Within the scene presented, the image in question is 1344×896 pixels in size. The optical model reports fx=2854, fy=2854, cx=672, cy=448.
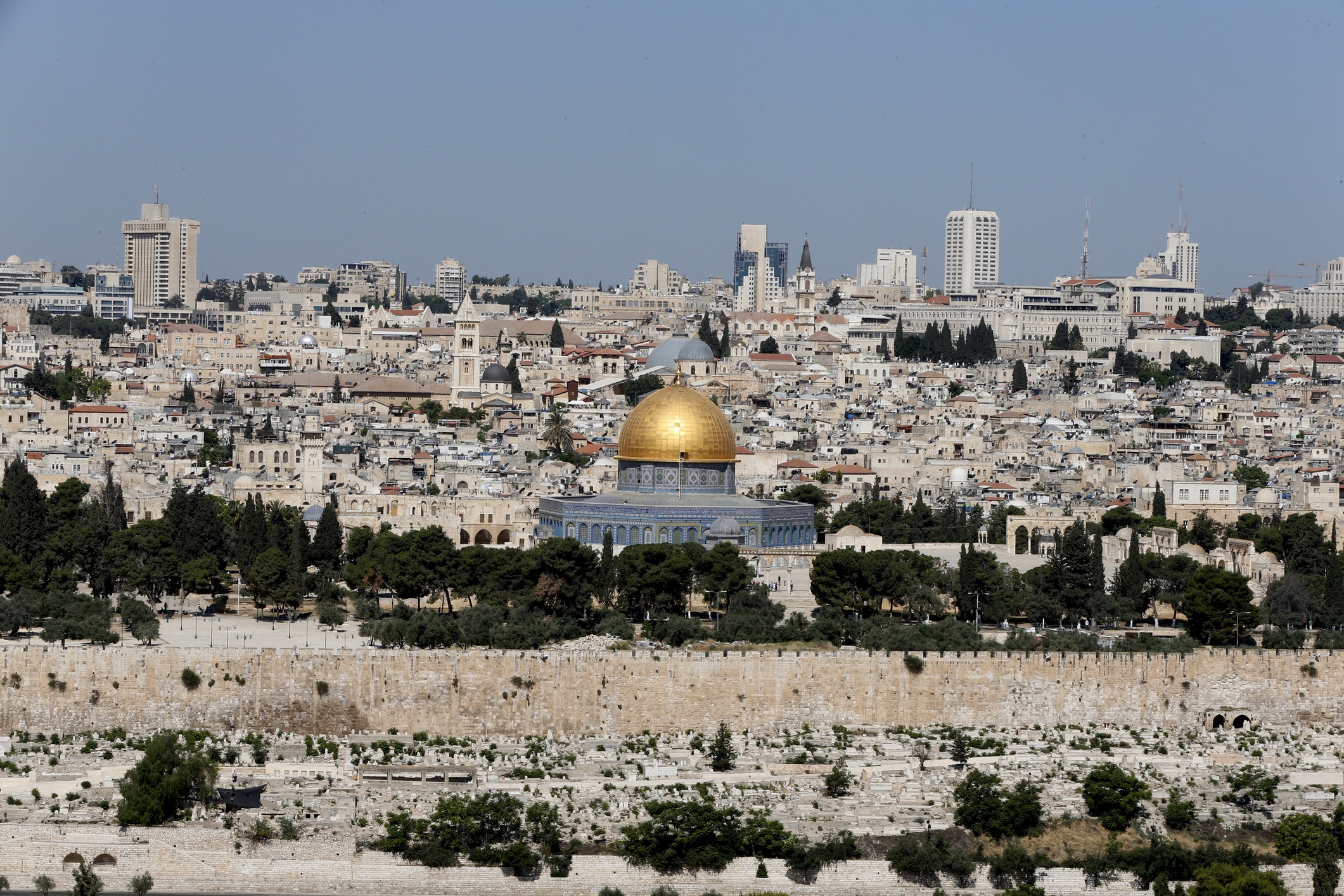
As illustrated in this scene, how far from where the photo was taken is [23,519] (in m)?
43.5

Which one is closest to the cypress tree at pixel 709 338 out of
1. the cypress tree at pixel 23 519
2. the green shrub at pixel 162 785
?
the cypress tree at pixel 23 519

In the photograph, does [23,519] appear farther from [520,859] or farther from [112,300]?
[112,300]

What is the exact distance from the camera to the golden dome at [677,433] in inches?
1927

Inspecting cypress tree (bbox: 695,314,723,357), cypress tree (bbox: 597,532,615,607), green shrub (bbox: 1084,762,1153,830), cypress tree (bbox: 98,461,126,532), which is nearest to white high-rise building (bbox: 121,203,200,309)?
cypress tree (bbox: 695,314,723,357)

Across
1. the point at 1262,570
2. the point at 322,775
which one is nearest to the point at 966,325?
the point at 1262,570

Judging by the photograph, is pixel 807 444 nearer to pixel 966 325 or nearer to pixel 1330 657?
pixel 1330 657

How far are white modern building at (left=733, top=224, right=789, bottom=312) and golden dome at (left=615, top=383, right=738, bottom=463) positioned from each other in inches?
2916

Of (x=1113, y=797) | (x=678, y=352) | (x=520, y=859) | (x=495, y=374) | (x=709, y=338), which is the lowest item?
(x=520, y=859)

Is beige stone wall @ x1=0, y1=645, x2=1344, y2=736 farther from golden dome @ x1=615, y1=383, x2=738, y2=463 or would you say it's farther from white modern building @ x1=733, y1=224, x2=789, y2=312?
white modern building @ x1=733, y1=224, x2=789, y2=312

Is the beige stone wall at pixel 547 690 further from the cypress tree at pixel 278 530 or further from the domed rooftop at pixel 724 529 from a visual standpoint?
the domed rooftop at pixel 724 529

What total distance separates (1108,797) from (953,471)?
33110 millimetres

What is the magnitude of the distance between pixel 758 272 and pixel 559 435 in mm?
72087

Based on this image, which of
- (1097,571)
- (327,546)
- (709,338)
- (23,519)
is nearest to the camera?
(1097,571)

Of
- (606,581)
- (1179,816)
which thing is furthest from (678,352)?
(1179,816)
